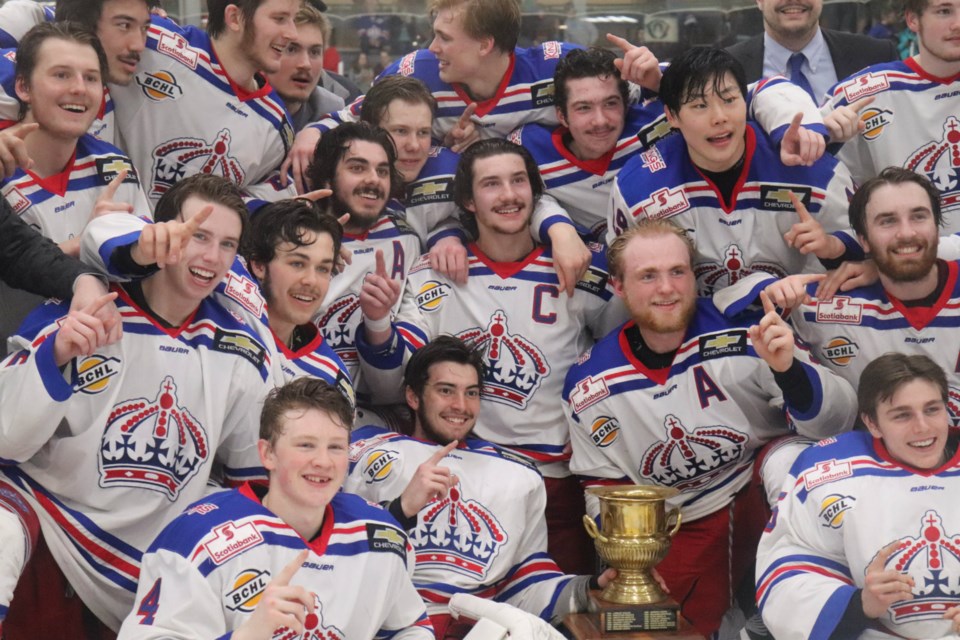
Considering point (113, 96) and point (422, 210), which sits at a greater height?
point (113, 96)

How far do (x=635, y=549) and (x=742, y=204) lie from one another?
128 centimetres

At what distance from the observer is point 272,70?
4.37 m

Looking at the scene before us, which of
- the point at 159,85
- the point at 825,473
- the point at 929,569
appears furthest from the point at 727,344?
the point at 159,85

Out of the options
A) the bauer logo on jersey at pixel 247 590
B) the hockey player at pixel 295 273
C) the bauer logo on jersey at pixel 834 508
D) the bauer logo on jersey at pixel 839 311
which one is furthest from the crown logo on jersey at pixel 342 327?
the bauer logo on jersey at pixel 834 508

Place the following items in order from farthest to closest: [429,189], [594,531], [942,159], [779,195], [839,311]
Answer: [429,189] < [942,159] < [779,195] < [839,311] < [594,531]

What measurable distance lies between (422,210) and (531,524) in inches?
51.1

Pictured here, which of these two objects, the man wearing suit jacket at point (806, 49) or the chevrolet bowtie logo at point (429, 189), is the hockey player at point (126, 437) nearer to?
the chevrolet bowtie logo at point (429, 189)

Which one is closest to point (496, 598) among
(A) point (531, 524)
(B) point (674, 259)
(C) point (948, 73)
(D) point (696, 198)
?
(A) point (531, 524)

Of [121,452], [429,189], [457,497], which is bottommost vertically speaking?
[457,497]

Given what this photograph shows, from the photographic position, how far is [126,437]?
3.36 metres

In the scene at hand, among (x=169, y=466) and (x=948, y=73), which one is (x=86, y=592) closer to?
(x=169, y=466)

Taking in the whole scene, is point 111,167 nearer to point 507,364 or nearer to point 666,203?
point 507,364

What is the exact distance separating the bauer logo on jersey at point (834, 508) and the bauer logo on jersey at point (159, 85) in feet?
8.12

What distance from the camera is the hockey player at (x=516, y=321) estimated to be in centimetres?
427
